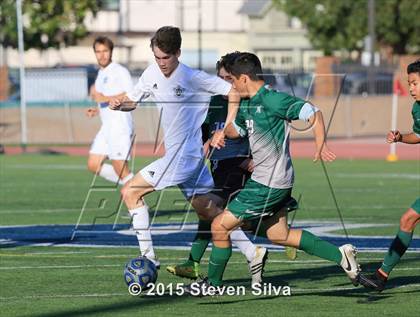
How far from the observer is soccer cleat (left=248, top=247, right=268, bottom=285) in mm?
10055

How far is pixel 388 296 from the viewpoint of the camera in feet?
31.5

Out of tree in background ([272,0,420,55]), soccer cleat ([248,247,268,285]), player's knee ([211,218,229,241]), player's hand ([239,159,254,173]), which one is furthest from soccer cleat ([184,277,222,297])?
tree in background ([272,0,420,55])

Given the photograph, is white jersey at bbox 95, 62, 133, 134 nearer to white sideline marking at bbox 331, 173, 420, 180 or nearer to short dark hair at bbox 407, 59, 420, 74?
short dark hair at bbox 407, 59, 420, 74

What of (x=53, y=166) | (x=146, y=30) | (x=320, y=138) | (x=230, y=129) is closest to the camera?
(x=320, y=138)

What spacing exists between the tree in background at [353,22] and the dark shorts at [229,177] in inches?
1868

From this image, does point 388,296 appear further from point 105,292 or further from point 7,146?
point 7,146

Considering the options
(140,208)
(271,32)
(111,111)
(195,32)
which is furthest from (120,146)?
(271,32)

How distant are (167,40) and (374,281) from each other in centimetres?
266

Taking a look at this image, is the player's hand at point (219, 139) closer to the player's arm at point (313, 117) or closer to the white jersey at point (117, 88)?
the player's arm at point (313, 117)

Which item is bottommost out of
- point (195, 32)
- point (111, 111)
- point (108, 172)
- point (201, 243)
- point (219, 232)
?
point (195, 32)

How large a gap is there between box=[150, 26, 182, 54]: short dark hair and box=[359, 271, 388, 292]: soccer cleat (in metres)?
2.49

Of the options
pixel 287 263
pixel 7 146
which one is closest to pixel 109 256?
pixel 287 263

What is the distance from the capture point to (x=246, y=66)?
930 centimetres

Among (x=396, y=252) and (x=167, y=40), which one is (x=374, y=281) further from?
(x=167, y=40)
